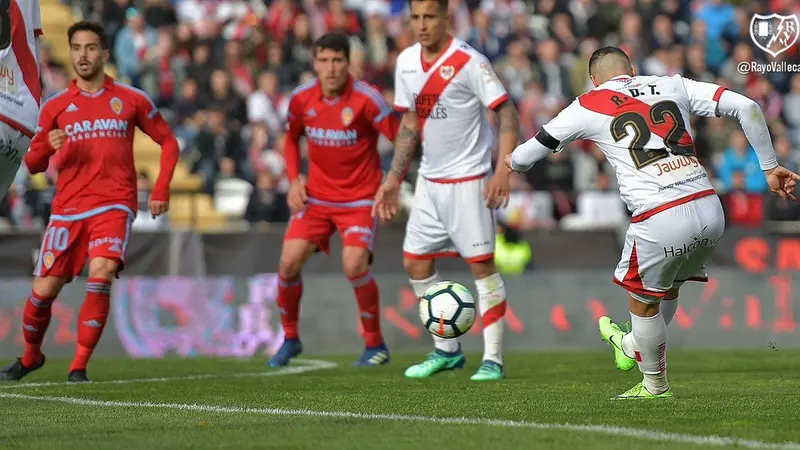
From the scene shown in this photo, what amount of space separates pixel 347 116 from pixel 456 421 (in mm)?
5091

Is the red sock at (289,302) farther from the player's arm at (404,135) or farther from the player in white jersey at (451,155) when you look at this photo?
the player's arm at (404,135)

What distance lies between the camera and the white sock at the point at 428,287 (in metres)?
10.1

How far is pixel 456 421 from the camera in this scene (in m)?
6.50

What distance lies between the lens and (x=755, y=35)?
14.3 m

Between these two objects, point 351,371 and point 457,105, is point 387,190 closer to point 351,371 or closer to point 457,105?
point 457,105

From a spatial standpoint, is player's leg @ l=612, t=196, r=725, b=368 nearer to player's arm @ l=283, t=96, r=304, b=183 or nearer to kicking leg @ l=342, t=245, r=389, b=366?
kicking leg @ l=342, t=245, r=389, b=366

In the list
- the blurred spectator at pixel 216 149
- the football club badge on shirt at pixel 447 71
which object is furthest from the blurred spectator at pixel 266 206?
the football club badge on shirt at pixel 447 71

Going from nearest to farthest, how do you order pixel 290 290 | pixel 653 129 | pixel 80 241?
pixel 653 129, pixel 80 241, pixel 290 290

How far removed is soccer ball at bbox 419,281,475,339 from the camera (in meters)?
9.48

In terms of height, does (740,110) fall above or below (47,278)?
above

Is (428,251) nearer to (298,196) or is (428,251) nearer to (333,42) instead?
(298,196)

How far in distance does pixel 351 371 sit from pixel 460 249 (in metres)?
1.34

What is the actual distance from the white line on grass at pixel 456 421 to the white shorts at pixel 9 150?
1515 millimetres

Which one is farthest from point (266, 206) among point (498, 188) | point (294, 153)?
point (498, 188)
